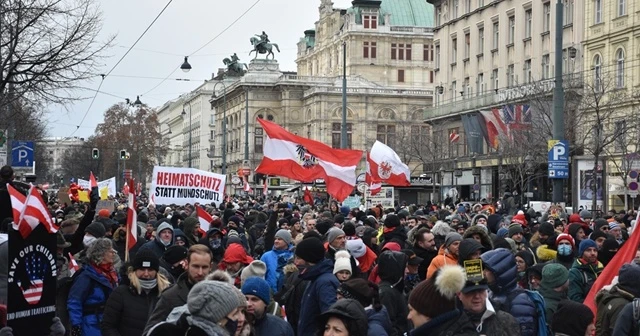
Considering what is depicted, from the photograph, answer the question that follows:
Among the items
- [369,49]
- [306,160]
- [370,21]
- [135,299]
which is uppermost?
[370,21]

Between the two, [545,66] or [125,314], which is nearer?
[125,314]

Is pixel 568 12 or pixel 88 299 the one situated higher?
pixel 568 12

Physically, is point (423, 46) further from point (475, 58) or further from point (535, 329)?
point (535, 329)

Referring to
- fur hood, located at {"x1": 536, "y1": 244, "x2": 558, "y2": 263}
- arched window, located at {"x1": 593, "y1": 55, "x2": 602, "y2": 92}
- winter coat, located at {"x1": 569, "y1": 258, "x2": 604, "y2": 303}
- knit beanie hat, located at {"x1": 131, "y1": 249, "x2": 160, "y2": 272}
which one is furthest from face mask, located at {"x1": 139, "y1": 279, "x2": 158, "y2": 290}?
arched window, located at {"x1": 593, "y1": 55, "x2": 602, "y2": 92}

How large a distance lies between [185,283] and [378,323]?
52.8 inches

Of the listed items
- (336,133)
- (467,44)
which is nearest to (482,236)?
(467,44)

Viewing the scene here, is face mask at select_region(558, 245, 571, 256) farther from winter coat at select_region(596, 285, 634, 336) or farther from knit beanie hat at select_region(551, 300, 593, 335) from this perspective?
knit beanie hat at select_region(551, 300, 593, 335)

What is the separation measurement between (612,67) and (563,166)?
73.4 feet

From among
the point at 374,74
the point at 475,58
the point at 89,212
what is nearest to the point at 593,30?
Result: the point at 475,58

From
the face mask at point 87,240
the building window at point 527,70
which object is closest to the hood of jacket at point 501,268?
the face mask at point 87,240

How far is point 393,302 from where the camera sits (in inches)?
349

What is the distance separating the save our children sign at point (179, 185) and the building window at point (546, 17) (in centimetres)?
3479

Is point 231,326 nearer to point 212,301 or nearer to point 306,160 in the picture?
point 212,301

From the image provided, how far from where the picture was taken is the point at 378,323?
745 centimetres
